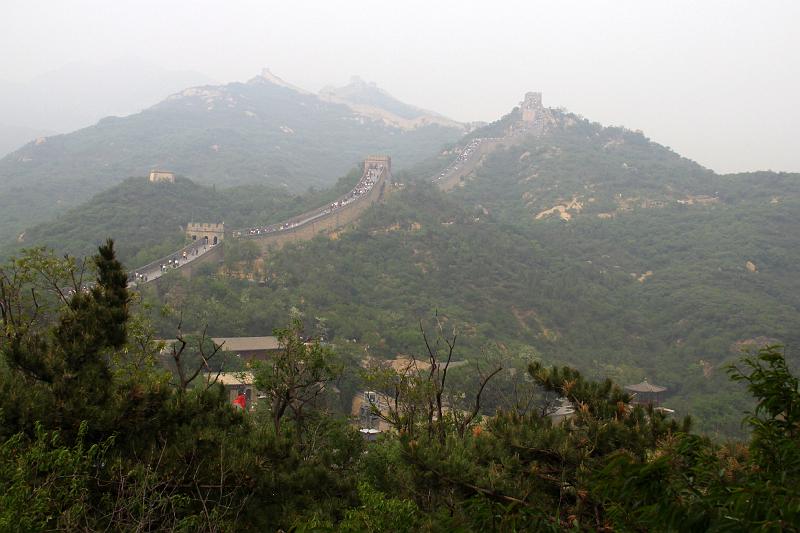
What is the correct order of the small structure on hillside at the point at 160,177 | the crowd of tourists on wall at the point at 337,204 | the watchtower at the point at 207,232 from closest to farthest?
the watchtower at the point at 207,232
the crowd of tourists on wall at the point at 337,204
the small structure on hillside at the point at 160,177

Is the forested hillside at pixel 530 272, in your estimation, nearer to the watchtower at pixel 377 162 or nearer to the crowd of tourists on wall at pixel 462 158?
the watchtower at pixel 377 162

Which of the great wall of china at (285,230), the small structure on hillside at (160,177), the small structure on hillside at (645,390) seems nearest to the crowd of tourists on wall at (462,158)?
the great wall of china at (285,230)

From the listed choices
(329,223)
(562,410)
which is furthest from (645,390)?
(329,223)

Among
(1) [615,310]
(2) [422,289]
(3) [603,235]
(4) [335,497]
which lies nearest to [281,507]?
(4) [335,497]

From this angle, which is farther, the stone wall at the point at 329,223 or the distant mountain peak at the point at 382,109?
the distant mountain peak at the point at 382,109

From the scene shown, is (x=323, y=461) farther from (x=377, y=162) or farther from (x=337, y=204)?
(x=377, y=162)

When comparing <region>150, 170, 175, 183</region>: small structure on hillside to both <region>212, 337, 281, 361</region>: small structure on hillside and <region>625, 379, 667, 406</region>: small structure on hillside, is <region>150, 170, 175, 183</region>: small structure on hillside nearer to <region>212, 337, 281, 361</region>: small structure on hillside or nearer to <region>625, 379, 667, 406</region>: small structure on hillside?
<region>212, 337, 281, 361</region>: small structure on hillside

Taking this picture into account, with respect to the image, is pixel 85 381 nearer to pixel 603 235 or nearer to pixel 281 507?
pixel 281 507
